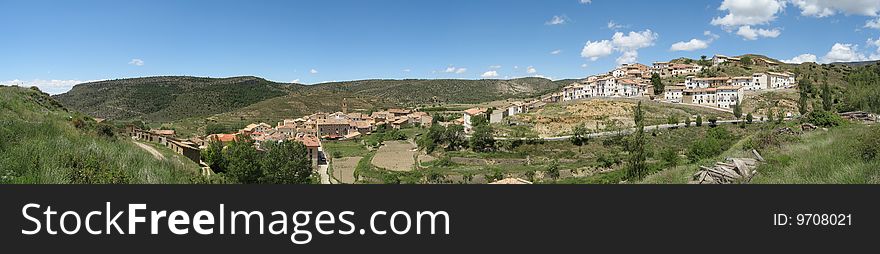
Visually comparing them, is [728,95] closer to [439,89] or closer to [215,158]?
[215,158]

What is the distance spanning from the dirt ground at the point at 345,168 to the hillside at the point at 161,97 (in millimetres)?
44738

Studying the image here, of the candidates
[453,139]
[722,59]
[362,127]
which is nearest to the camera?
[453,139]

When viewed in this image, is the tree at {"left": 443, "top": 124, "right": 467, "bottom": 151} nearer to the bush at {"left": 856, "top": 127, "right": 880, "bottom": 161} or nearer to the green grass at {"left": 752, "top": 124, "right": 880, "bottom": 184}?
the green grass at {"left": 752, "top": 124, "right": 880, "bottom": 184}

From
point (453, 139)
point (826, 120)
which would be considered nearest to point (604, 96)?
point (453, 139)

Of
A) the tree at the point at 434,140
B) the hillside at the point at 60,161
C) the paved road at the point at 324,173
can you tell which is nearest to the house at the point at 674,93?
the tree at the point at 434,140

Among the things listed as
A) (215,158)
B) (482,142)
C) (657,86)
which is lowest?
(482,142)

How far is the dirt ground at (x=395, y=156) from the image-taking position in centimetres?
3410

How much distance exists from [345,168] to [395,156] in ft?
16.2

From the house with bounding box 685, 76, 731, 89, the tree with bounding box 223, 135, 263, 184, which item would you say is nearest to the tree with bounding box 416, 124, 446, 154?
the tree with bounding box 223, 135, 263, 184

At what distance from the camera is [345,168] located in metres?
35.5

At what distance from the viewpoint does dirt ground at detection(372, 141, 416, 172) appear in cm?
3410

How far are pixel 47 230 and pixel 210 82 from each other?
389ft

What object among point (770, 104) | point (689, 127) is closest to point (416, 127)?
point (689, 127)

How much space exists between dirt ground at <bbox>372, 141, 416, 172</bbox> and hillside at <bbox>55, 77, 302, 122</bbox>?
4341 cm
